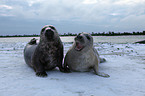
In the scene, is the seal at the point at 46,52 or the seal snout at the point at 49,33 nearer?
the seal snout at the point at 49,33

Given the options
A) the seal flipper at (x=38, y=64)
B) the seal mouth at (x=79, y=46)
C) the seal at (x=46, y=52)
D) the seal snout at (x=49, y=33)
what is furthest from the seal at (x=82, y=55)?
the seal flipper at (x=38, y=64)

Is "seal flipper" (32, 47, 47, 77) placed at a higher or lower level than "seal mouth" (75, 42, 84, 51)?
lower

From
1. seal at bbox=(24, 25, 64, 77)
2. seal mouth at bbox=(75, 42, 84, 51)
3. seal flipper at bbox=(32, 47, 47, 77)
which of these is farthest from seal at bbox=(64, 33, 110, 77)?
seal flipper at bbox=(32, 47, 47, 77)

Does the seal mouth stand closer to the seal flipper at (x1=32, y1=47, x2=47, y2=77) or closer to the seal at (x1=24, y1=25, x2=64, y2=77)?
the seal at (x1=24, y1=25, x2=64, y2=77)

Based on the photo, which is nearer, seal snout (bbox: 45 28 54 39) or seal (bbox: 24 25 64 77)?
seal snout (bbox: 45 28 54 39)

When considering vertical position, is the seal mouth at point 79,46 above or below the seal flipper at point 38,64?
above

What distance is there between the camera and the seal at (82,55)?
329 centimetres

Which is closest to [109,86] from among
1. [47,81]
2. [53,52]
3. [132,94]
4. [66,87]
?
[132,94]

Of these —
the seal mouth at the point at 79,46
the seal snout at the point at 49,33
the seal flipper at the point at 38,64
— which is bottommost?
the seal flipper at the point at 38,64

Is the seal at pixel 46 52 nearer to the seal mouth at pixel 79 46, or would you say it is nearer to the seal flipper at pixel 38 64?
the seal flipper at pixel 38 64

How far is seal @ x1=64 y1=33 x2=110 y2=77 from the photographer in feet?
10.8

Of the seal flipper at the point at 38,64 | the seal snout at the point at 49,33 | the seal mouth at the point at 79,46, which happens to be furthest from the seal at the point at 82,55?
the seal flipper at the point at 38,64

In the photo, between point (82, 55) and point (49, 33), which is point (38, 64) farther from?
point (82, 55)

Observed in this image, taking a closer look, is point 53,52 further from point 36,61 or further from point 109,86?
point 109,86
